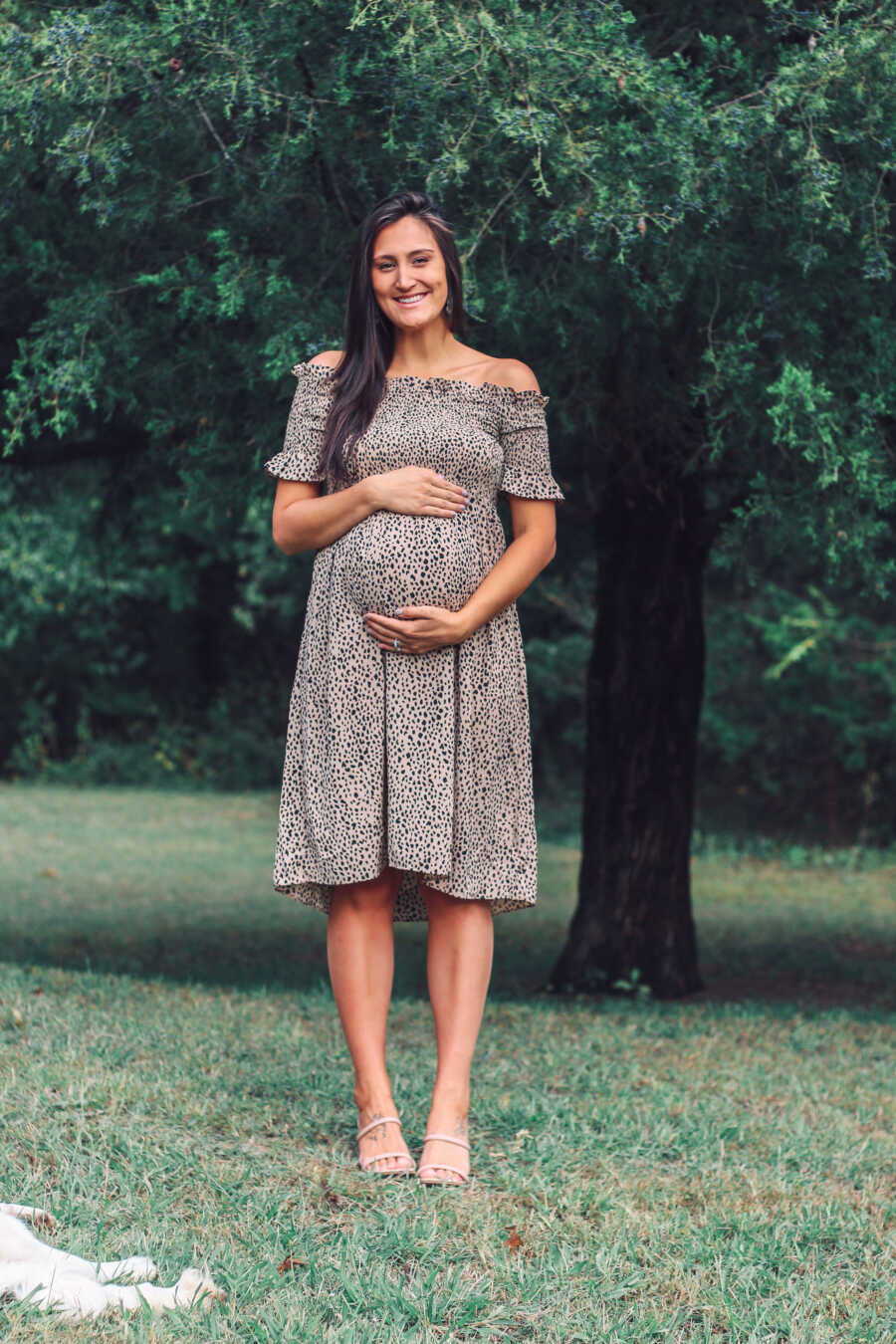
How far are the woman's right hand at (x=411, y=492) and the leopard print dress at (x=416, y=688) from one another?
27 millimetres

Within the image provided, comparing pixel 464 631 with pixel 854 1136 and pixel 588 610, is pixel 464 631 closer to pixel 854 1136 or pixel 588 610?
pixel 854 1136

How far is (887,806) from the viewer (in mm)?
16328

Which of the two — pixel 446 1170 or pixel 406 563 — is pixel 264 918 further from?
pixel 406 563

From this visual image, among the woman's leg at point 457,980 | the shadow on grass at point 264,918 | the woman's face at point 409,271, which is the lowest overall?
the shadow on grass at point 264,918

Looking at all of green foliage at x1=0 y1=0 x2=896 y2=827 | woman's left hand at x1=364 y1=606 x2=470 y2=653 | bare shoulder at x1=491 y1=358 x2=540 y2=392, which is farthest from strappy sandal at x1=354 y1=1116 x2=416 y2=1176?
green foliage at x1=0 y1=0 x2=896 y2=827

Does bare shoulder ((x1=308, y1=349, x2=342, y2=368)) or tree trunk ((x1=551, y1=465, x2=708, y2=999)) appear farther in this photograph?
tree trunk ((x1=551, y1=465, x2=708, y2=999))

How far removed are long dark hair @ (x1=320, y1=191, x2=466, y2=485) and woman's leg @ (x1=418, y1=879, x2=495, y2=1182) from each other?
3.58 feet

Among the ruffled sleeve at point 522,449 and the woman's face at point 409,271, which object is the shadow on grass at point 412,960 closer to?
the ruffled sleeve at point 522,449

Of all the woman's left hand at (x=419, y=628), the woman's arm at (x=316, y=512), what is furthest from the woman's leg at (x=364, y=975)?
the woman's arm at (x=316, y=512)

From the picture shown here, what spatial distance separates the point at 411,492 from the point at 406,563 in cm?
17

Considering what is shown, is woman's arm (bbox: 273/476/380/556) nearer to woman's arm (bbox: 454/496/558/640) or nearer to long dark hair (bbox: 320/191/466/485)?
long dark hair (bbox: 320/191/466/485)

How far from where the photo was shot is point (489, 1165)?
12.5 ft

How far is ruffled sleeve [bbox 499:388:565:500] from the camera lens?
3785mm

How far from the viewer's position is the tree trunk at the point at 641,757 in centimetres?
776
